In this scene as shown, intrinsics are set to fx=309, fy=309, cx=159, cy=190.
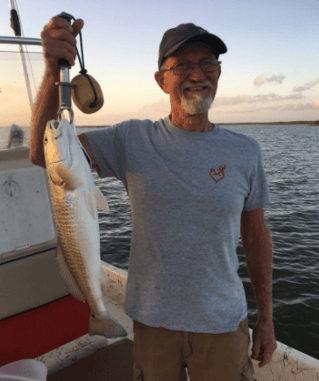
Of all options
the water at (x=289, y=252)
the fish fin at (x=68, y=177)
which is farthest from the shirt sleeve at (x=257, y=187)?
the water at (x=289, y=252)

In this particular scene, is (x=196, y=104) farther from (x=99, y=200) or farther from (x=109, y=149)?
(x=99, y=200)

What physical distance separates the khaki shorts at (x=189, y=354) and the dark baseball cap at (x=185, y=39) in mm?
2026

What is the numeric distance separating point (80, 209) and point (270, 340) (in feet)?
6.40

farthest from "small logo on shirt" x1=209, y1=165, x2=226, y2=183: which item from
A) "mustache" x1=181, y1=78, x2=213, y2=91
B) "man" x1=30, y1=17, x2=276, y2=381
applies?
"mustache" x1=181, y1=78, x2=213, y2=91

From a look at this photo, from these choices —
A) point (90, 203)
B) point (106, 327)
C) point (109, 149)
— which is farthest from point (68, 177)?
point (106, 327)

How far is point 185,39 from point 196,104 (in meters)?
0.46

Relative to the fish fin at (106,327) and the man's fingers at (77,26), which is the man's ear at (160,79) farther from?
the fish fin at (106,327)

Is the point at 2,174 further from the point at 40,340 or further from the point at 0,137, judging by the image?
the point at 40,340

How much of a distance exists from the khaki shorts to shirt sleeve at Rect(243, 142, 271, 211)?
3.15 feet

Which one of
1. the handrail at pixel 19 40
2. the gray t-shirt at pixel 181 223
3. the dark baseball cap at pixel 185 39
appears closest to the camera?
the gray t-shirt at pixel 181 223

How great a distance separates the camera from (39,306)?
11.3 feet

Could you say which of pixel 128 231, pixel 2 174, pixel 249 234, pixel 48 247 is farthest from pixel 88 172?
pixel 128 231

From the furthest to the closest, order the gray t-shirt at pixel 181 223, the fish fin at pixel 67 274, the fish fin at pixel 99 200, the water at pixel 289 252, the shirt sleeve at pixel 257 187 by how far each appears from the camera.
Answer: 1. the water at pixel 289 252
2. the shirt sleeve at pixel 257 187
3. the gray t-shirt at pixel 181 223
4. the fish fin at pixel 67 274
5. the fish fin at pixel 99 200

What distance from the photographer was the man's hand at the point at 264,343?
2.51 m
